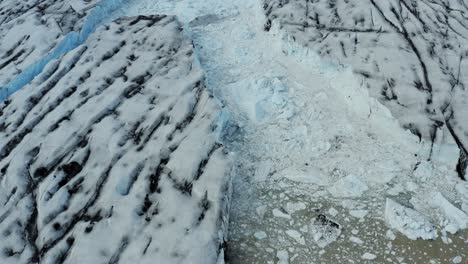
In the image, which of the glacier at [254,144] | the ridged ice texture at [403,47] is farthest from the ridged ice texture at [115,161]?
the ridged ice texture at [403,47]

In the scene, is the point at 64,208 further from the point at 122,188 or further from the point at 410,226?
the point at 410,226

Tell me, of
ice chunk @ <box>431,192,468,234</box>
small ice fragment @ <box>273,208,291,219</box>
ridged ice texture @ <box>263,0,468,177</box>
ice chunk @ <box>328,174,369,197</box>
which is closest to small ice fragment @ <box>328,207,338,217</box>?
ice chunk @ <box>328,174,369,197</box>

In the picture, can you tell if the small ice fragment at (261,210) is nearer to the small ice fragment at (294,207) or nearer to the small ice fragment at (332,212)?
the small ice fragment at (294,207)

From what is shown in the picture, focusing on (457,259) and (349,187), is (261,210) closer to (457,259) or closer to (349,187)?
(349,187)

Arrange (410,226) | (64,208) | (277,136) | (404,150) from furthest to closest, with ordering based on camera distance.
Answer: (277,136) < (404,150) < (64,208) < (410,226)

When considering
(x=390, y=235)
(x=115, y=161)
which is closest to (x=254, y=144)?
(x=115, y=161)

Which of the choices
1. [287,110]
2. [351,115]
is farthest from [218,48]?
[351,115]
